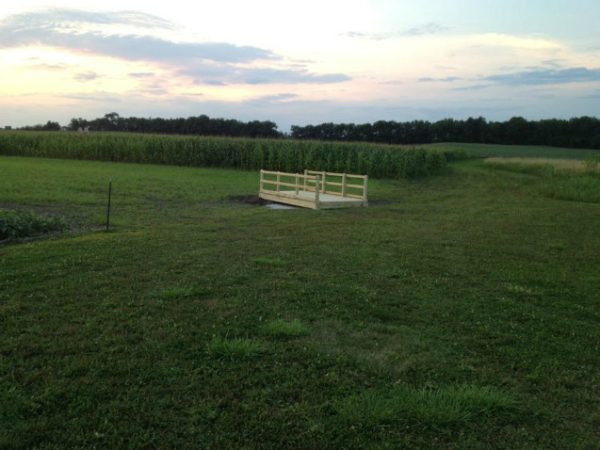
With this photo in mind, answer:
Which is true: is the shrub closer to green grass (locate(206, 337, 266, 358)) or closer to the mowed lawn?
the mowed lawn

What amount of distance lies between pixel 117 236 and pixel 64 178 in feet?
43.1

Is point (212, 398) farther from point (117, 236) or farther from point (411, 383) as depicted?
point (117, 236)

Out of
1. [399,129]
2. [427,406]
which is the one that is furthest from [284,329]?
[399,129]

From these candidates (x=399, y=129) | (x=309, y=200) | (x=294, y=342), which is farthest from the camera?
(x=399, y=129)

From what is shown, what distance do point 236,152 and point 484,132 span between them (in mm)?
51628

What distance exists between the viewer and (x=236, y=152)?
33156 millimetres

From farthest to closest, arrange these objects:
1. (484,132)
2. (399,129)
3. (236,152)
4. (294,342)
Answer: (484,132), (399,129), (236,152), (294,342)

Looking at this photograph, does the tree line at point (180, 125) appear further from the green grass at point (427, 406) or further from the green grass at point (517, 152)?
the green grass at point (427, 406)

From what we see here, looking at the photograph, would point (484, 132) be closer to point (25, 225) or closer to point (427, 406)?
point (25, 225)

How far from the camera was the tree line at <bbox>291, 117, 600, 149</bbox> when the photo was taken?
216 feet

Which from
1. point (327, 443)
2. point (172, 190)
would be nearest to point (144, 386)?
point (327, 443)

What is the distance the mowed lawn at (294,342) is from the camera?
126 inches

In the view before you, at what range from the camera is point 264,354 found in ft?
13.8

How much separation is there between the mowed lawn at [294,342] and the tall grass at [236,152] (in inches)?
791
